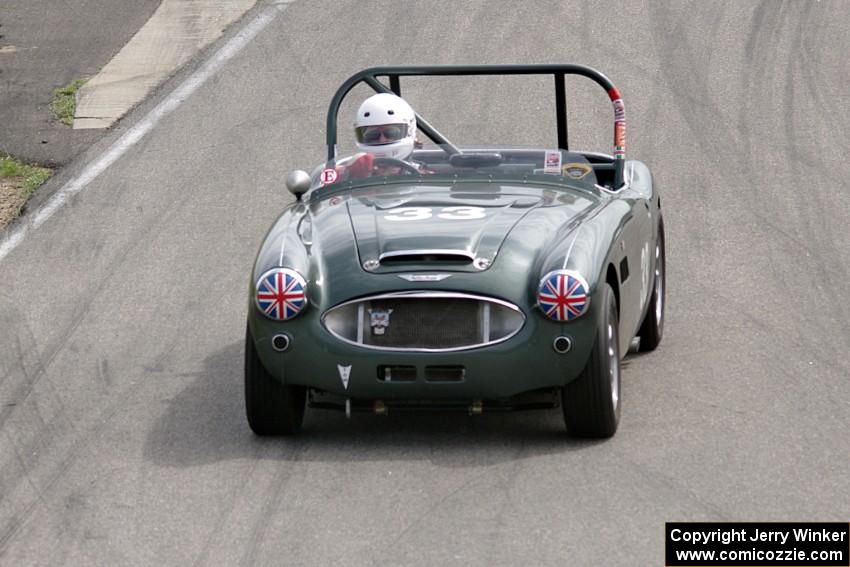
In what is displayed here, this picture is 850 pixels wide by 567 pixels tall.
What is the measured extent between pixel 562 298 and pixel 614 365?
0.61 metres

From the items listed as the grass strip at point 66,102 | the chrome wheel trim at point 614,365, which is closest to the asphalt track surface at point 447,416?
the chrome wheel trim at point 614,365

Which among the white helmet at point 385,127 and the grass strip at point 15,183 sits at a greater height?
the white helmet at point 385,127

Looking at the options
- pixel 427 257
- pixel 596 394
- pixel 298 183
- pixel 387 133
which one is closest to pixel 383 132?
pixel 387 133

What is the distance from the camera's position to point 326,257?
24.7 feet

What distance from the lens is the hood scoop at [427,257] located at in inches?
288

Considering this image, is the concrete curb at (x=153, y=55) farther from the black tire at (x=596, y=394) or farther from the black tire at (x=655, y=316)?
the black tire at (x=596, y=394)

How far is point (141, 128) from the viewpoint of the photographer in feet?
49.1

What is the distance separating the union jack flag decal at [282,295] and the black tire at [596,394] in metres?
1.24

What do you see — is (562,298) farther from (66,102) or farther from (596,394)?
(66,102)

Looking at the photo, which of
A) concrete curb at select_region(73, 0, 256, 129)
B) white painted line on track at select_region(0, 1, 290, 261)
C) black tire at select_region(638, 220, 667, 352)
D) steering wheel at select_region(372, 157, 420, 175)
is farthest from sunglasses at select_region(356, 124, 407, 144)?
concrete curb at select_region(73, 0, 256, 129)

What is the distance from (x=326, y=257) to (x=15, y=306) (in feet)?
12.2

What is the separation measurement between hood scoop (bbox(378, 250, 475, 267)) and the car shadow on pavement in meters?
0.82

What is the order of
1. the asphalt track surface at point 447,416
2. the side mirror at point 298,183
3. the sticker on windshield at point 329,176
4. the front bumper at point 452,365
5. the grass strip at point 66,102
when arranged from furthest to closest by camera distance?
the grass strip at point 66,102 → the sticker on windshield at point 329,176 → the side mirror at point 298,183 → the front bumper at point 452,365 → the asphalt track surface at point 447,416

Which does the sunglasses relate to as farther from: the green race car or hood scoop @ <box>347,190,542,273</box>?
the green race car
